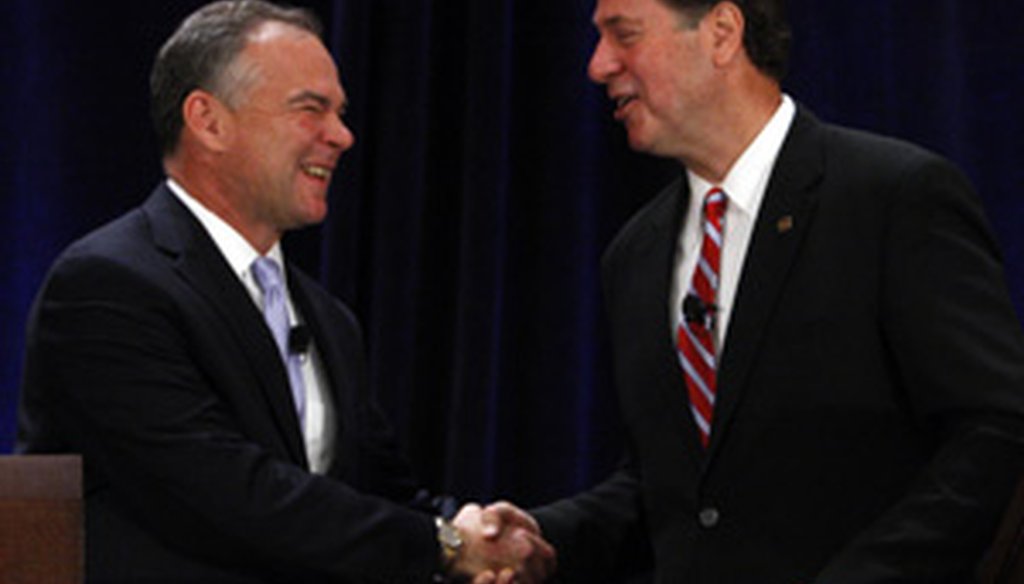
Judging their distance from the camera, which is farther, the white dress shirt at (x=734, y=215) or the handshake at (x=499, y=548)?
the handshake at (x=499, y=548)

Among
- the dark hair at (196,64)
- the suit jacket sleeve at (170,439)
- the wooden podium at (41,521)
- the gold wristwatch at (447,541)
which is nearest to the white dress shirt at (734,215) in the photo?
the gold wristwatch at (447,541)

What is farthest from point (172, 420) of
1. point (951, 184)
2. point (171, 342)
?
point (951, 184)

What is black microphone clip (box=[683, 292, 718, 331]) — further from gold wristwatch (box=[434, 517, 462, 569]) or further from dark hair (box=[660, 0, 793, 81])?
gold wristwatch (box=[434, 517, 462, 569])

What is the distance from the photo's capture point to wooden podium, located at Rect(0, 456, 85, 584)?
216 centimetres

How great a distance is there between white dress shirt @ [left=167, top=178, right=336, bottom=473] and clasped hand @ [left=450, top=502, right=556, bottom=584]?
0.30m

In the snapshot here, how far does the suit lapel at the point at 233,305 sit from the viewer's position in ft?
9.16

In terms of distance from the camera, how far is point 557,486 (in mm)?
3840

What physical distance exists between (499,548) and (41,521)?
1091 mm

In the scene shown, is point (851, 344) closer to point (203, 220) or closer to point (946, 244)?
point (946, 244)

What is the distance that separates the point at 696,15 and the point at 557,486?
137 centimetres

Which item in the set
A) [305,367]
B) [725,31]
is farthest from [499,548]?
[725,31]

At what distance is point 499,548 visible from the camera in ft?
10.1

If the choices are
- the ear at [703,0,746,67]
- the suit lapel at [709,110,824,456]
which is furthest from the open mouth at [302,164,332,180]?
the suit lapel at [709,110,824,456]

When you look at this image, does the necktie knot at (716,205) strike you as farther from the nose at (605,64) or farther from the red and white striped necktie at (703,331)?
the nose at (605,64)
